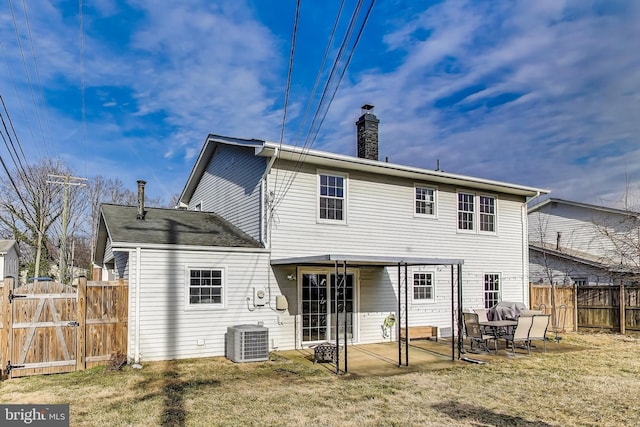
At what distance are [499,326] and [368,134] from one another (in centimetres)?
662

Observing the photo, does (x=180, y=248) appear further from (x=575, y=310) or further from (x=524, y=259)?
(x=575, y=310)

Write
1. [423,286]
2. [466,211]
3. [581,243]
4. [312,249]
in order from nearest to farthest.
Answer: [312,249] → [423,286] → [466,211] → [581,243]

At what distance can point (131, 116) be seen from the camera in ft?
76.2

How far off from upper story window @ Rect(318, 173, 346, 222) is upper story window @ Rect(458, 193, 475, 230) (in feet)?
14.7

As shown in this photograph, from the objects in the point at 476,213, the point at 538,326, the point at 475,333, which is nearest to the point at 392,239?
the point at 475,333

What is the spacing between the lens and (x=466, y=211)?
49.5ft

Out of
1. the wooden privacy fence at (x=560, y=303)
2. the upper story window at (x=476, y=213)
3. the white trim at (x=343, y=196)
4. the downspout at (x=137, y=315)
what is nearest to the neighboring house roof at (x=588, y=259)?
the wooden privacy fence at (x=560, y=303)

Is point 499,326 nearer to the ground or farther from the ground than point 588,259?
nearer to the ground

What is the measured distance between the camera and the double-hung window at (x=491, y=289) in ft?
50.6

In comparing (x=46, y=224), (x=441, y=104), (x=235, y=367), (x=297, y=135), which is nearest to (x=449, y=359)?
(x=235, y=367)

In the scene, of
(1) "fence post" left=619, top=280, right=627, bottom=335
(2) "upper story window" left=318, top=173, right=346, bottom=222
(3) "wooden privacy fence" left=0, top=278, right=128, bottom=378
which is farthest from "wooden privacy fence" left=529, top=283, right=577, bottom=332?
(3) "wooden privacy fence" left=0, top=278, right=128, bottom=378

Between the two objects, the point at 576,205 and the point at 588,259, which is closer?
the point at 588,259

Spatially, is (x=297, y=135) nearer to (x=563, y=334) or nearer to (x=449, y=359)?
(x=449, y=359)

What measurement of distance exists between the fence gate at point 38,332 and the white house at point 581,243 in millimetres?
18765
